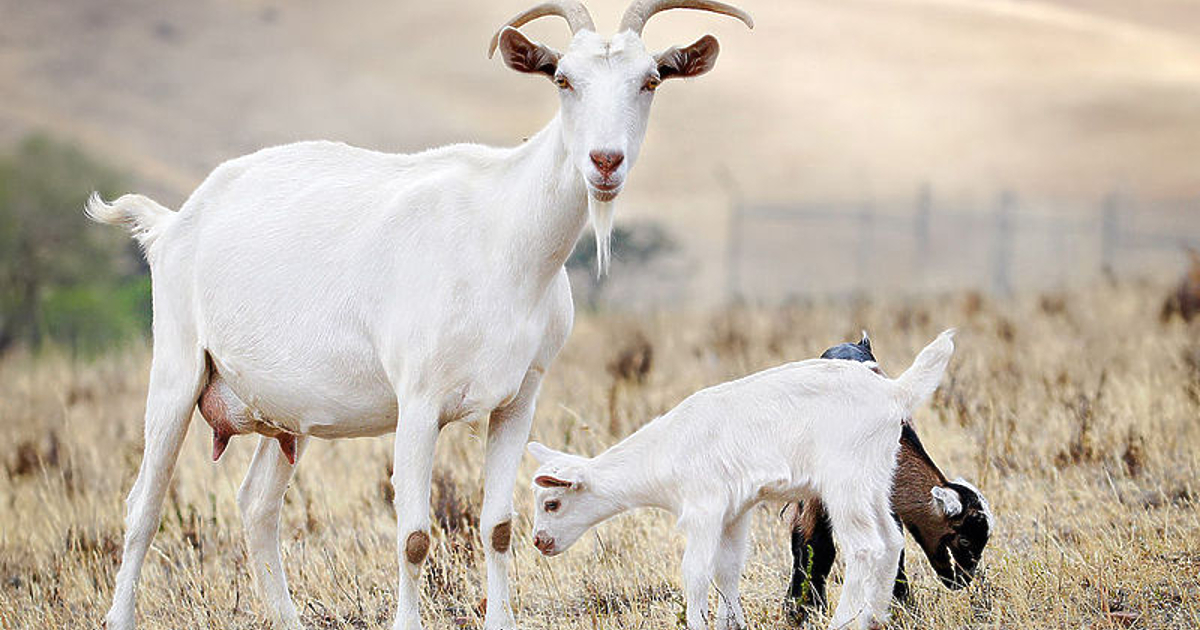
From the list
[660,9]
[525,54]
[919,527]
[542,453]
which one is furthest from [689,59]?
[919,527]

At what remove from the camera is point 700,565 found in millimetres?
4762

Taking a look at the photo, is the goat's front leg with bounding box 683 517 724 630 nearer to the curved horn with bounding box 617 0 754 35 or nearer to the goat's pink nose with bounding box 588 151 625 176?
the goat's pink nose with bounding box 588 151 625 176

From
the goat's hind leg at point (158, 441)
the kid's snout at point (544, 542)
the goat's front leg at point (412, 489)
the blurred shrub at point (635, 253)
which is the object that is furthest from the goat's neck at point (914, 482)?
the blurred shrub at point (635, 253)

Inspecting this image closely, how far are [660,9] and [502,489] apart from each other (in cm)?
196

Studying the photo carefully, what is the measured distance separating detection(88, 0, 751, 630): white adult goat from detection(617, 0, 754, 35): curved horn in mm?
12

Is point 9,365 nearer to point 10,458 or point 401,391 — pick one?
point 10,458

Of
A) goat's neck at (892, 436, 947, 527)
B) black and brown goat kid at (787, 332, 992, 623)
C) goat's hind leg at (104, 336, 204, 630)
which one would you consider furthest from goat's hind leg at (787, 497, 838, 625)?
goat's hind leg at (104, 336, 204, 630)

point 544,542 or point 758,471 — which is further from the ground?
point 758,471

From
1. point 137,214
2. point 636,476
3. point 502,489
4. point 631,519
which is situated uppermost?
point 137,214

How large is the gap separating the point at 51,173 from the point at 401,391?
30.7 m

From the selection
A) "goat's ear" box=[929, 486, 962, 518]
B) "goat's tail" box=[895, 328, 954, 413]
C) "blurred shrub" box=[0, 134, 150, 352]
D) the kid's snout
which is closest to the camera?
"goat's tail" box=[895, 328, 954, 413]

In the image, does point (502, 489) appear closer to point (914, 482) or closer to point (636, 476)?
point (636, 476)

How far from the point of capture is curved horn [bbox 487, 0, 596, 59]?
198 inches

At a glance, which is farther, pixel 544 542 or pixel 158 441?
pixel 158 441
